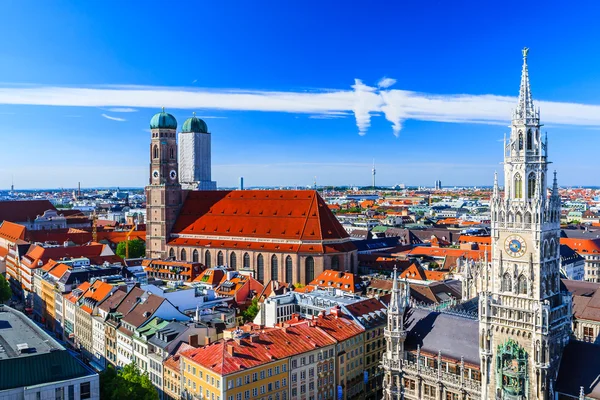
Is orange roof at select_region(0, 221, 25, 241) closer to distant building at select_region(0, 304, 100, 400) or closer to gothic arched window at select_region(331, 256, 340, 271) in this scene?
gothic arched window at select_region(331, 256, 340, 271)

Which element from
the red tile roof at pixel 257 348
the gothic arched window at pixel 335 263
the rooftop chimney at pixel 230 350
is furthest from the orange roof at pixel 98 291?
the gothic arched window at pixel 335 263

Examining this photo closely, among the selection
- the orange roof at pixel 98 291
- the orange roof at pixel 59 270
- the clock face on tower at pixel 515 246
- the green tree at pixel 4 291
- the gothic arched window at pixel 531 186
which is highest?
the gothic arched window at pixel 531 186

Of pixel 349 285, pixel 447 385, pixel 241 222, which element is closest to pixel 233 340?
pixel 447 385

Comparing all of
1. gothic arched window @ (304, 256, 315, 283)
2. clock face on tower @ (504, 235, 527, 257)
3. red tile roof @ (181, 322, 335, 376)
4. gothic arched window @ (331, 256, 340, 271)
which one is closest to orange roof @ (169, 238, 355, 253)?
gothic arched window @ (331, 256, 340, 271)

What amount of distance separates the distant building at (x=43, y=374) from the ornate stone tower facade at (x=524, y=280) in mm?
40268

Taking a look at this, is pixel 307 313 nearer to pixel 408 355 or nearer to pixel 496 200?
pixel 408 355

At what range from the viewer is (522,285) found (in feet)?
183

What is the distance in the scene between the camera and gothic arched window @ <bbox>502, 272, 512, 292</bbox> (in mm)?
56500

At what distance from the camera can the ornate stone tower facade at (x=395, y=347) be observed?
222 feet

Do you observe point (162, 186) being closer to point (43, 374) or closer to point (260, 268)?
point (260, 268)

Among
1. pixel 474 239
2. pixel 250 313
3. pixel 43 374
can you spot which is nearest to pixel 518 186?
pixel 43 374

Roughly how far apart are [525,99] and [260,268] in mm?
95572

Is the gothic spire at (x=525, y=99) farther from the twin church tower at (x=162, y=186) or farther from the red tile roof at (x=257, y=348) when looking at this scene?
the twin church tower at (x=162, y=186)

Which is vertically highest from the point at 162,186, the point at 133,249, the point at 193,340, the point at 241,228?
the point at 162,186
